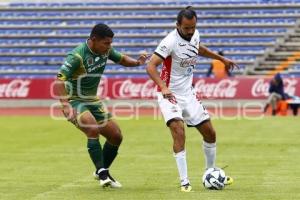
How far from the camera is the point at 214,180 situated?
11164 millimetres

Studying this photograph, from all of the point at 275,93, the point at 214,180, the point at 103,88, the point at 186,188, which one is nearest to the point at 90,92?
the point at 186,188

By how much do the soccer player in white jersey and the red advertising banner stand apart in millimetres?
21739

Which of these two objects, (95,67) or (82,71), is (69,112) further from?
(95,67)

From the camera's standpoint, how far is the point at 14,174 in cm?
1353

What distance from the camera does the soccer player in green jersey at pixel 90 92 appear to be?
11266 mm

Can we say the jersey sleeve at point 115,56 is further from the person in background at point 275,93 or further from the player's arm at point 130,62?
the person in background at point 275,93

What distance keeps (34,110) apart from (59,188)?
80.4ft

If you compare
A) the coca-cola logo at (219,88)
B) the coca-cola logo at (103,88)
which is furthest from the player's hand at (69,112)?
the coca-cola logo at (103,88)

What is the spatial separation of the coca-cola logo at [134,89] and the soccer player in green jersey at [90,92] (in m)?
23.8

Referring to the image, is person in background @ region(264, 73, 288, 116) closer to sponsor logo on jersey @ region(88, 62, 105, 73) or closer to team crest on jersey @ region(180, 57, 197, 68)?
team crest on jersey @ region(180, 57, 197, 68)

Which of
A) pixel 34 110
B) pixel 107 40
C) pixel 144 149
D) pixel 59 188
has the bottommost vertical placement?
pixel 34 110

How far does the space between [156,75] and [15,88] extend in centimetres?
2708

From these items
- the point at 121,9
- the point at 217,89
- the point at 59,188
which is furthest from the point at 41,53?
the point at 59,188

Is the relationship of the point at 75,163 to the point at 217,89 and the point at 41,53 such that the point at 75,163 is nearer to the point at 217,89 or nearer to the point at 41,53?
the point at 217,89
